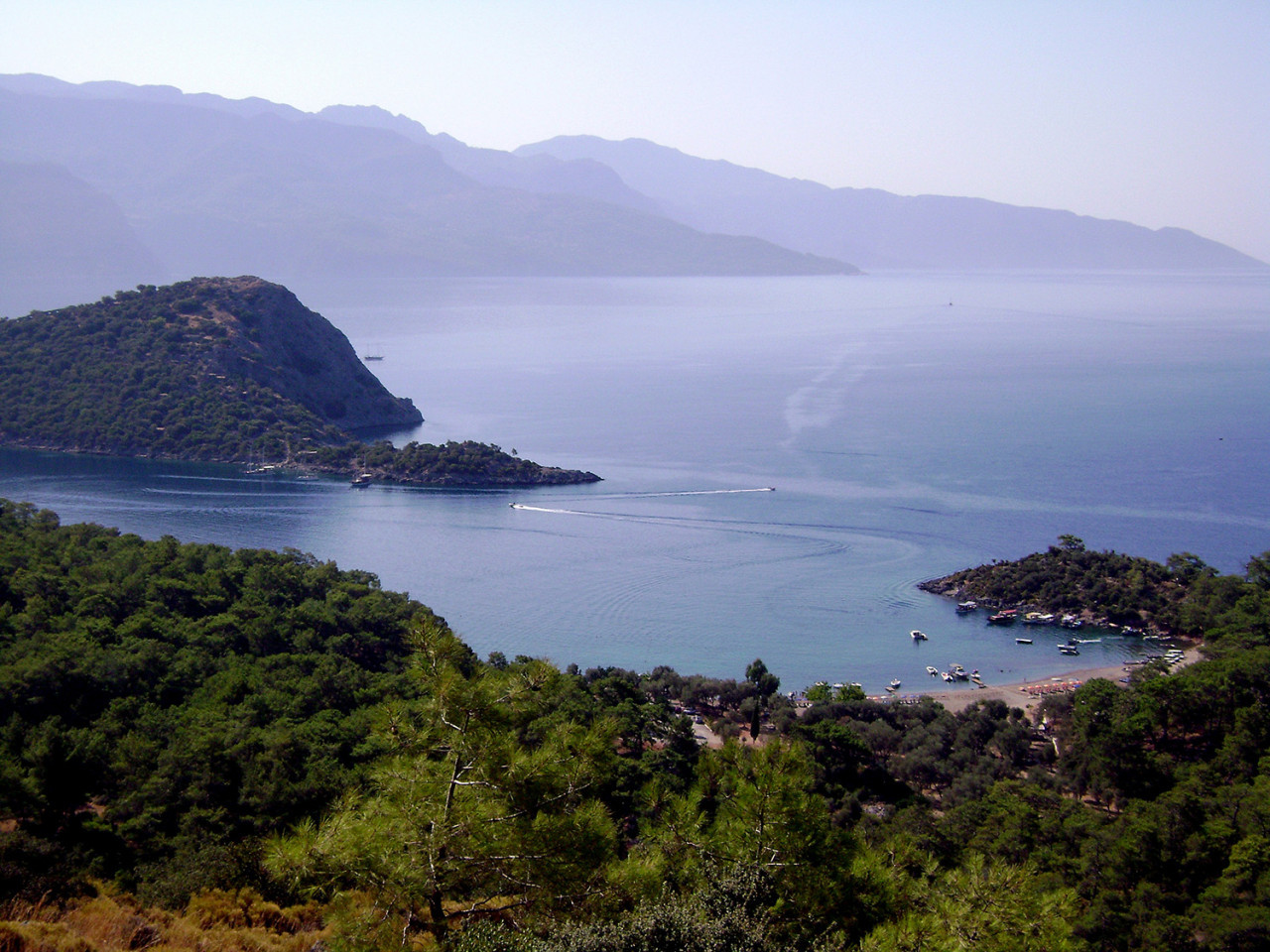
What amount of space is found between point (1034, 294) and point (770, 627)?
138012 millimetres

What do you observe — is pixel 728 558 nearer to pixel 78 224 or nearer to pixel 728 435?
pixel 728 435

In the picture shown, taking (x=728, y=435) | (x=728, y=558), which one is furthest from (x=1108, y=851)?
(x=728, y=435)

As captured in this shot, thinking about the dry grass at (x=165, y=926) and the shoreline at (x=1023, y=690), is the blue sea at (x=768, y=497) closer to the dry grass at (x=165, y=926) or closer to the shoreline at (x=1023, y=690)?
the shoreline at (x=1023, y=690)

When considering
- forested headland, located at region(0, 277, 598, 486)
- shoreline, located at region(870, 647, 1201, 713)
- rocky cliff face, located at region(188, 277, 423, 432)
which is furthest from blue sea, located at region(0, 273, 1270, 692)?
rocky cliff face, located at region(188, 277, 423, 432)

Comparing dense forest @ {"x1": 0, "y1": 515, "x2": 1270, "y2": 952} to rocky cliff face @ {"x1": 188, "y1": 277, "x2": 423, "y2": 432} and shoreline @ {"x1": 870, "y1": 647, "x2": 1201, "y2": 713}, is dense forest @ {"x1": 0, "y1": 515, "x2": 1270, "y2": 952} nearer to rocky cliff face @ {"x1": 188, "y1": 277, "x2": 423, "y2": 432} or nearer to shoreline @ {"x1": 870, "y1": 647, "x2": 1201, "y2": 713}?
shoreline @ {"x1": 870, "y1": 647, "x2": 1201, "y2": 713}

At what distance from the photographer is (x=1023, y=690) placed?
21922 mm

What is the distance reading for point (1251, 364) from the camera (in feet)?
234

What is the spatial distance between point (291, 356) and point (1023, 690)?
4218cm

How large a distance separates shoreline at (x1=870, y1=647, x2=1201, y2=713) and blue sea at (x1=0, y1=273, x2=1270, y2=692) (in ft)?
2.57

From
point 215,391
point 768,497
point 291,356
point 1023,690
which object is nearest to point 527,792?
point 1023,690

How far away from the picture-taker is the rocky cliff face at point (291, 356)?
1978 inches

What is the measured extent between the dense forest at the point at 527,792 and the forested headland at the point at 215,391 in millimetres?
18551

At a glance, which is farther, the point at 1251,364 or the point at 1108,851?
the point at 1251,364

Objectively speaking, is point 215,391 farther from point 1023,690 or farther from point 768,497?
point 1023,690
